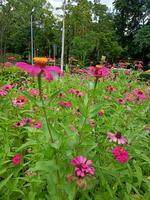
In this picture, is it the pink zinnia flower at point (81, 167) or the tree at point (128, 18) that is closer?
the pink zinnia flower at point (81, 167)

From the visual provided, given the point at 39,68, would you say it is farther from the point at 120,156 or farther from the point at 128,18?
the point at 128,18

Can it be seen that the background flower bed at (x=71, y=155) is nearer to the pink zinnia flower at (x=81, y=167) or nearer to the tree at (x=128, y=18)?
the pink zinnia flower at (x=81, y=167)

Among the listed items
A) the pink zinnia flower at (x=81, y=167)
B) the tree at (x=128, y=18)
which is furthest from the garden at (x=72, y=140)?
the tree at (x=128, y=18)

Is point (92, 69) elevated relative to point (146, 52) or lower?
elevated

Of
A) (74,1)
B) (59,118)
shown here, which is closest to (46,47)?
(74,1)

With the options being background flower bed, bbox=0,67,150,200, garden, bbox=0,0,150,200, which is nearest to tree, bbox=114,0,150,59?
garden, bbox=0,0,150,200

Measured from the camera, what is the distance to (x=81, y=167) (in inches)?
62.6

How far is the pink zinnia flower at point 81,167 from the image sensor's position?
61.6 inches

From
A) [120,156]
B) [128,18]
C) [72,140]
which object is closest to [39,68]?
[72,140]

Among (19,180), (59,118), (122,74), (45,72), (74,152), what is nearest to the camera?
(45,72)

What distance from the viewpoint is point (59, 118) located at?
3070 mm

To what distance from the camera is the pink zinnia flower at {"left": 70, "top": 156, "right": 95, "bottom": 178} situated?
157 cm

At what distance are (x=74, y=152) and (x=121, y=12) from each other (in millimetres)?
44049

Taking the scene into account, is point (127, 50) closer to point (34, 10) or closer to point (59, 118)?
point (34, 10)
